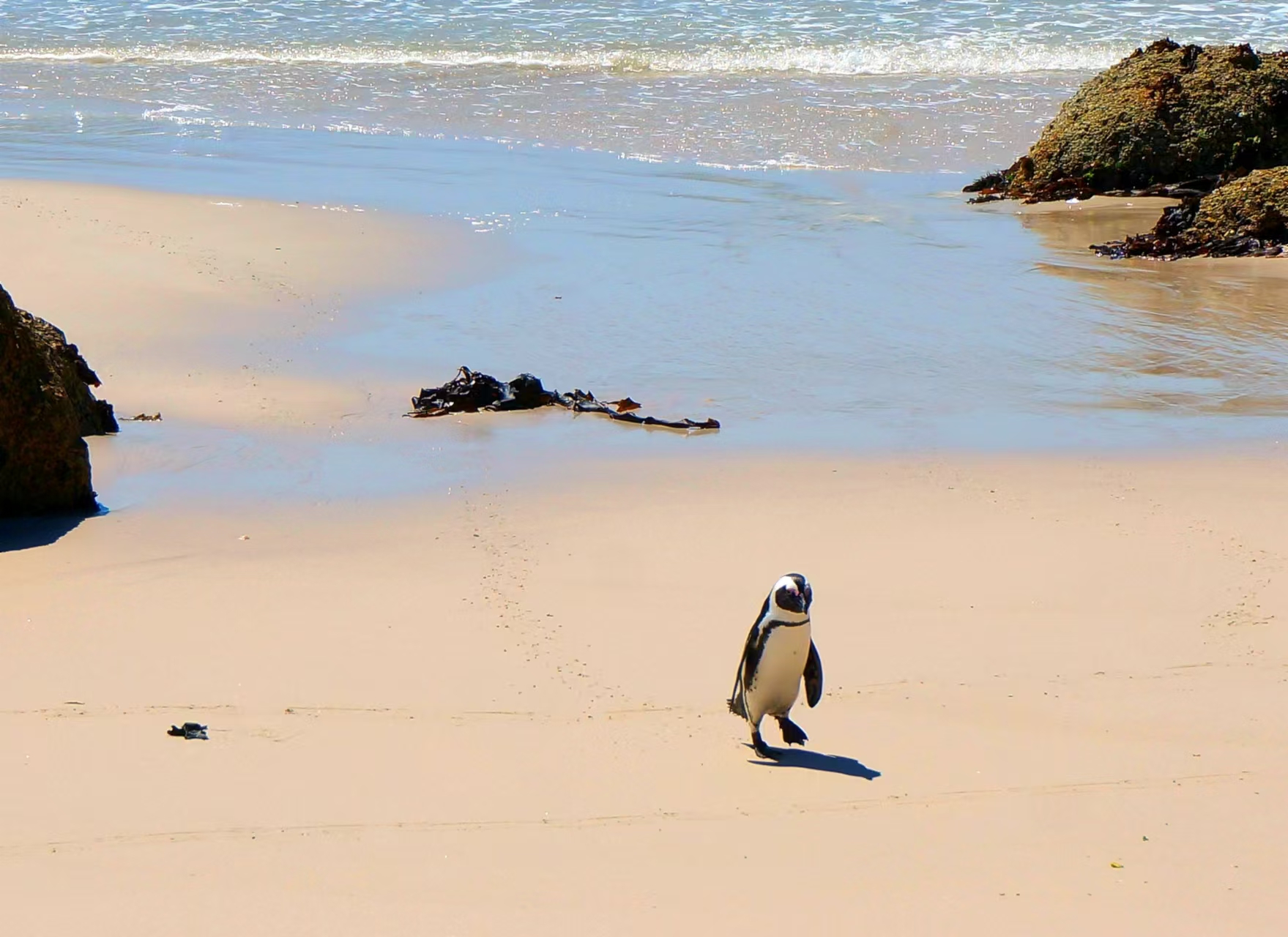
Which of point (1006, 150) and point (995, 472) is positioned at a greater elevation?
point (1006, 150)

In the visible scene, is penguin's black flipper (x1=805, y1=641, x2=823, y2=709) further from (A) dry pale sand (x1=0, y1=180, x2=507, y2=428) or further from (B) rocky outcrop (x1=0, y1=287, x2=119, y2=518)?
(A) dry pale sand (x1=0, y1=180, x2=507, y2=428)

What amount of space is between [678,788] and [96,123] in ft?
47.2

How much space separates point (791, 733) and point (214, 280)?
6.86m

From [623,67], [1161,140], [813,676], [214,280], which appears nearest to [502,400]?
[214,280]

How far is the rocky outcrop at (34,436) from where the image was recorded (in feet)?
20.1

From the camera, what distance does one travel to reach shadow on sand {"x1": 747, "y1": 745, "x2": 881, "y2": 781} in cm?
413

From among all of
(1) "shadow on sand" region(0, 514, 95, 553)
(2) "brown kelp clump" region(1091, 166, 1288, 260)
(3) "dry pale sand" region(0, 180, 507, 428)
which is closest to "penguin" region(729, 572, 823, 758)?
(1) "shadow on sand" region(0, 514, 95, 553)

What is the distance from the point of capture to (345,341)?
9.00 metres

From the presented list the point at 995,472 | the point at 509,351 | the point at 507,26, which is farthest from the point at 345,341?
the point at 507,26

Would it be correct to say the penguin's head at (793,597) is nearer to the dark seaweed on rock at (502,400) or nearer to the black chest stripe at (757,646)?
the black chest stripe at (757,646)

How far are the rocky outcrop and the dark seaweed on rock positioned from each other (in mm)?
1779

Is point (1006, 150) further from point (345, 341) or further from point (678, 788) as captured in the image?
point (678, 788)

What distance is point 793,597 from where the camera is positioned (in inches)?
167

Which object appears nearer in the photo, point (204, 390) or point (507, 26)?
point (204, 390)
